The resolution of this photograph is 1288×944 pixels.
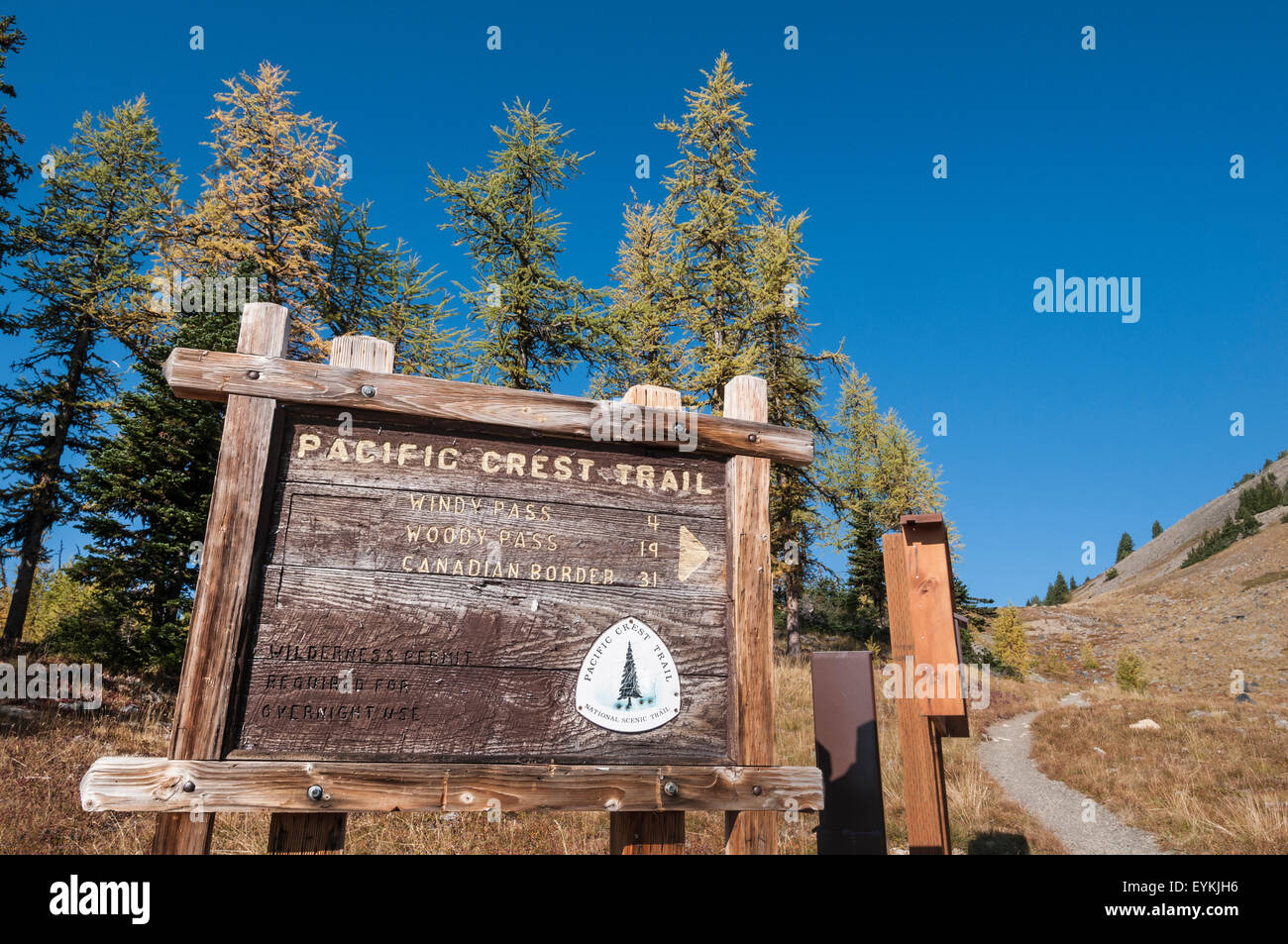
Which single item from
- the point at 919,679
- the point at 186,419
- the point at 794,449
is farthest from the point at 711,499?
the point at 186,419

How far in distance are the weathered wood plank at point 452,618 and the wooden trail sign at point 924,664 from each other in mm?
1288

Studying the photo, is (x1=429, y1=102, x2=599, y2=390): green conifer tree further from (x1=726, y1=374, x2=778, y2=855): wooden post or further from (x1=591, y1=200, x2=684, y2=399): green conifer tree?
(x1=726, y1=374, x2=778, y2=855): wooden post

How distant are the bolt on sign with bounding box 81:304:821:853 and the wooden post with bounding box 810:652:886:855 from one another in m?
0.90

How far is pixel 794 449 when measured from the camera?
3.67 metres

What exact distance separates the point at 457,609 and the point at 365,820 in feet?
17.8

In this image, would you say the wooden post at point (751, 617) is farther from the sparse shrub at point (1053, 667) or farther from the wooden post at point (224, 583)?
the sparse shrub at point (1053, 667)

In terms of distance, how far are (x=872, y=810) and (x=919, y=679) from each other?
79 cm

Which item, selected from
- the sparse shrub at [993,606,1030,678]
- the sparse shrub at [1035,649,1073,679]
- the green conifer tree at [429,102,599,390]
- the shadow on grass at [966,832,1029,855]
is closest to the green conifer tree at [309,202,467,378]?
the green conifer tree at [429,102,599,390]

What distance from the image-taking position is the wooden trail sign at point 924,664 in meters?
3.88

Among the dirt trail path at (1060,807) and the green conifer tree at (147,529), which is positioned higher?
the green conifer tree at (147,529)

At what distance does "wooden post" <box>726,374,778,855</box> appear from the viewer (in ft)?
10.7

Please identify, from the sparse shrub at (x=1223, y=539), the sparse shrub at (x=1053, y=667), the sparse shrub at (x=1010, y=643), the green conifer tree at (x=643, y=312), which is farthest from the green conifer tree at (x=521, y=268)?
the sparse shrub at (x=1223, y=539)
